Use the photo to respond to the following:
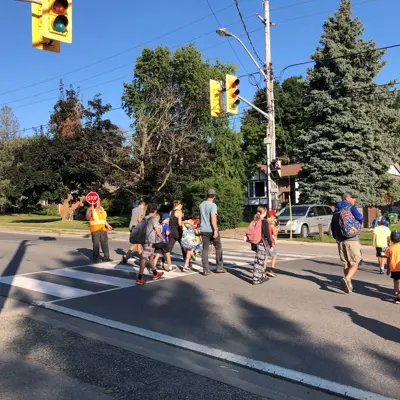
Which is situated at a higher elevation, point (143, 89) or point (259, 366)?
point (143, 89)

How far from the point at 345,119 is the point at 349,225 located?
814 inches

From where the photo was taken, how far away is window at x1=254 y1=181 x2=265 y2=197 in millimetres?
48631

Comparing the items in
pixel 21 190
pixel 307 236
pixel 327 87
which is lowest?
pixel 307 236

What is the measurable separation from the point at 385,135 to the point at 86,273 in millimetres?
24715

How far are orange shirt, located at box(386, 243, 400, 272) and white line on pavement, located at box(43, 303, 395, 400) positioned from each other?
3572 mm

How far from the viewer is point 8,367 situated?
14.2 ft

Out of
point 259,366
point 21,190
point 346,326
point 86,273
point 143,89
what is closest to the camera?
point 259,366

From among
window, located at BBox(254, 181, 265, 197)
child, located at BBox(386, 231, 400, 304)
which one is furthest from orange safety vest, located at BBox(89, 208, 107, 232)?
window, located at BBox(254, 181, 265, 197)

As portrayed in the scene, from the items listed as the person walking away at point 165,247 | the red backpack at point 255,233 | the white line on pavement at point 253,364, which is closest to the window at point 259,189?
the person walking away at point 165,247

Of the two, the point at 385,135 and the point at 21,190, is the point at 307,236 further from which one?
the point at 21,190

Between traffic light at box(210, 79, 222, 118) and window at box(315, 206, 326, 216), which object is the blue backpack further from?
window at box(315, 206, 326, 216)

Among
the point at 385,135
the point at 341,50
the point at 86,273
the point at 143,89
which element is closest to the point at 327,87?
the point at 341,50

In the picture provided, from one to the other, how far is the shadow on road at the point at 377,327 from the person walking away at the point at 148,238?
158 inches

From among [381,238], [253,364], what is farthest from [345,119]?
[253,364]
